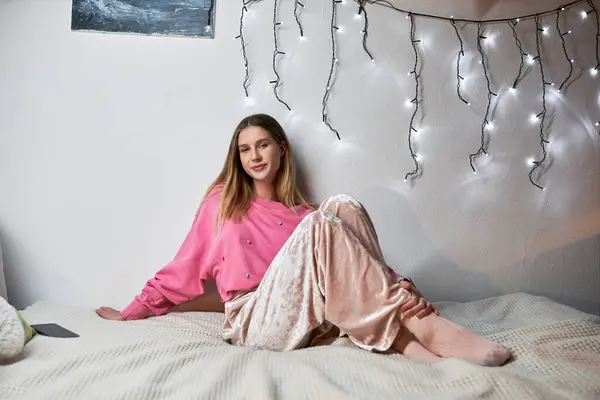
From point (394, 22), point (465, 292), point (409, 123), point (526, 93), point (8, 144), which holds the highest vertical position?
point (394, 22)

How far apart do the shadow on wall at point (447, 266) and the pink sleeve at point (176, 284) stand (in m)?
0.58

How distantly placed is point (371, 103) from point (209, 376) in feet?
3.59

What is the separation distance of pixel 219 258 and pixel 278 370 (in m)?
0.52

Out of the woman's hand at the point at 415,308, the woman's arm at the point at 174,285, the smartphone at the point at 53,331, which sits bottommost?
the smartphone at the point at 53,331

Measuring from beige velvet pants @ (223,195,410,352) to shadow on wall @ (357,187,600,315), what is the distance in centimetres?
46

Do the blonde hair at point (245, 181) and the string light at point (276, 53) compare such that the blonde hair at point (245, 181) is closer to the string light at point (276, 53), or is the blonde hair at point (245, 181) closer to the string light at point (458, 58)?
the string light at point (276, 53)

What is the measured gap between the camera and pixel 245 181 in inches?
63.4

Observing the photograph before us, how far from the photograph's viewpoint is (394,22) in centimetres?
173

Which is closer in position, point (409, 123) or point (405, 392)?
point (405, 392)

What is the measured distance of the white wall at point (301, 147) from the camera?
167 centimetres

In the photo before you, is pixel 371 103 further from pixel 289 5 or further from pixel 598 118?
pixel 598 118

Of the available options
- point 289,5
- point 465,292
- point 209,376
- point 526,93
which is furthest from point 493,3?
point 209,376

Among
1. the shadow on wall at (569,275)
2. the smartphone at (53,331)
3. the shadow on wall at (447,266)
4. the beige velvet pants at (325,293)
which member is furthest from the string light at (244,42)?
the shadow on wall at (569,275)

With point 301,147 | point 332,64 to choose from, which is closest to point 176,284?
point 301,147
